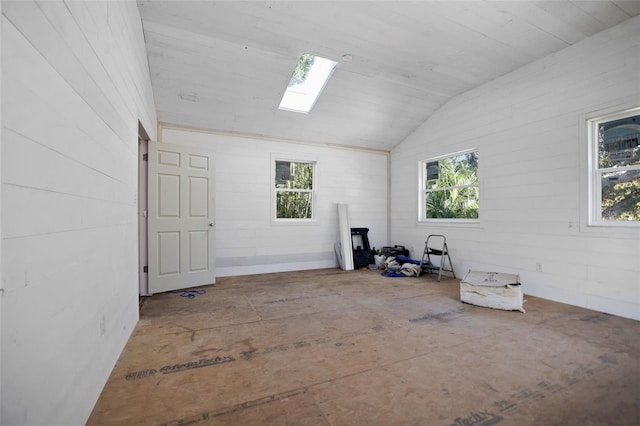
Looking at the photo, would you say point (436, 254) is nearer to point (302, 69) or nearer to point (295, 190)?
point (295, 190)

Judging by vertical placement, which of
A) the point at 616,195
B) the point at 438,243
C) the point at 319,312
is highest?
the point at 616,195

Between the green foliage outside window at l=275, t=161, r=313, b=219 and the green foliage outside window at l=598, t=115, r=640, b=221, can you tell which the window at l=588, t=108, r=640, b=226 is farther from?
the green foliage outside window at l=275, t=161, r=313, b=219

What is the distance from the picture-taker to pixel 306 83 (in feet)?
16.8

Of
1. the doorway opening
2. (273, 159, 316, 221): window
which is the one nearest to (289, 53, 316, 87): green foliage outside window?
(273, 159, 316, 221): window

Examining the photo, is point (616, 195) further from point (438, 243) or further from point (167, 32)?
point (167, 32)

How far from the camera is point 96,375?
1.74 metres

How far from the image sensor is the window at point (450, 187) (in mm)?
5031

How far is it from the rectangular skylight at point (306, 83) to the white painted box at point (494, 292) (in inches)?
142

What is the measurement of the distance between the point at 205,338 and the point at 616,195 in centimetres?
468

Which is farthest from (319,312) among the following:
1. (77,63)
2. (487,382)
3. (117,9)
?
(117,9)

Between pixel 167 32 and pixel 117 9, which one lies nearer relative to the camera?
pixel 117 9

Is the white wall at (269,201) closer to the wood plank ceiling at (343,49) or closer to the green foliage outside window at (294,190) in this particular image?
the green foliage outside window at (294,190)

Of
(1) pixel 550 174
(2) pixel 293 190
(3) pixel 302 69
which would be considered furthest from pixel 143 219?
(1) pixel 550 174

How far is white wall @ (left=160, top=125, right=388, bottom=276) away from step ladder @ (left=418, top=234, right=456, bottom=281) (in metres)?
1.28
